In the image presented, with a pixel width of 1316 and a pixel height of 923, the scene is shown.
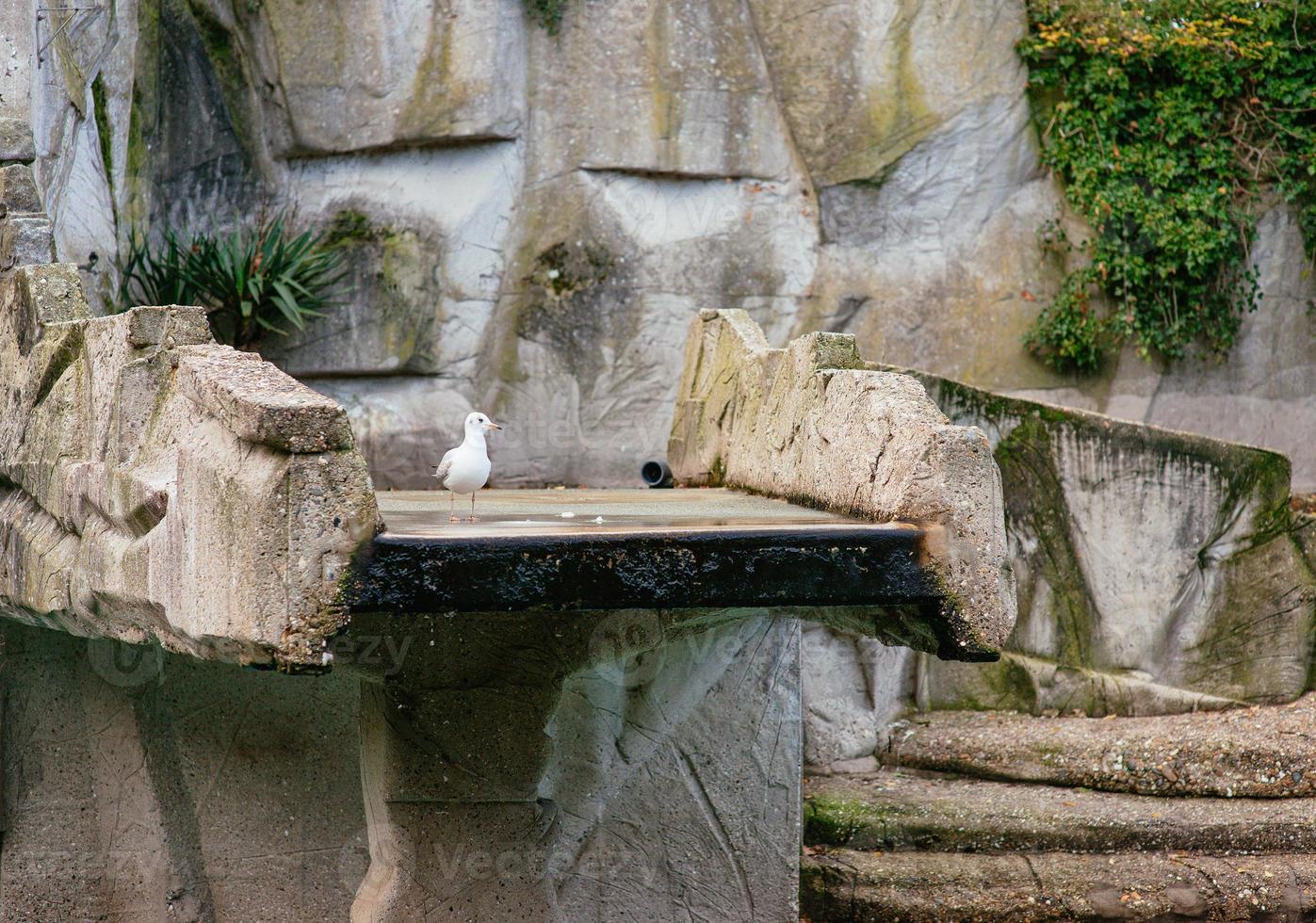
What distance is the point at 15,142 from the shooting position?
19.7ft

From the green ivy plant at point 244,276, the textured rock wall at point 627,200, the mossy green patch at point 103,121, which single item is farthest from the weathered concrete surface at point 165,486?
the textured rock wall at point 627,200

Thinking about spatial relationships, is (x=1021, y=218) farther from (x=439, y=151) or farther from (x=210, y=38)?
(x=210, y=38)

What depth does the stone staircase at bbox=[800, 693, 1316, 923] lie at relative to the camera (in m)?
7.12

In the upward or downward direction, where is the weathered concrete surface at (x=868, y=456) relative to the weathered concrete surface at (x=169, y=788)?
upward

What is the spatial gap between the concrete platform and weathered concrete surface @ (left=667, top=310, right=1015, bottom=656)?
0.26ft

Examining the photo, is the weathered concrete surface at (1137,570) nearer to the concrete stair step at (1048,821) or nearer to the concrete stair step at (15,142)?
the concrete stair step at (1048,821)

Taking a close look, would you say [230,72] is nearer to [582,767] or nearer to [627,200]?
[627,200]

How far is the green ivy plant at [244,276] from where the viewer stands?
9.13m

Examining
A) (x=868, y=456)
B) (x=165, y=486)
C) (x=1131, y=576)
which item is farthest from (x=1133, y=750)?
(x=165, y=486)

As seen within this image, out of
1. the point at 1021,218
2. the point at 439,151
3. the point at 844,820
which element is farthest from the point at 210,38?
the point at 844,820

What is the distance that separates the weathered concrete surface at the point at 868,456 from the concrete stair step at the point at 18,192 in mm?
2718

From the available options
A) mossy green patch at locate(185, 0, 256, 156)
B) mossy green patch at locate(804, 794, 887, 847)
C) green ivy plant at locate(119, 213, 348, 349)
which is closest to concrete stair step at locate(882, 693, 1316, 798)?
mossy green patch at locate(804, 794, 887, 847)

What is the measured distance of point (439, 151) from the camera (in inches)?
420

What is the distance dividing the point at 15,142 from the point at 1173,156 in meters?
7.79
